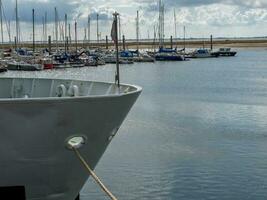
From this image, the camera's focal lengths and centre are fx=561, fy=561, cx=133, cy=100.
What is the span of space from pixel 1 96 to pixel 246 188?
31.1 ft

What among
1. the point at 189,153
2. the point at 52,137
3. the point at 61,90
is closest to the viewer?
the point at 52,137

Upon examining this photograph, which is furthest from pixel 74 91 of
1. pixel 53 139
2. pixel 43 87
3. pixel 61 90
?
pixel 53 139

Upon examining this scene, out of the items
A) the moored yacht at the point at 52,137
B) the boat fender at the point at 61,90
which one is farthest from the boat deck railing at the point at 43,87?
the moored yacht at the point at 52,137

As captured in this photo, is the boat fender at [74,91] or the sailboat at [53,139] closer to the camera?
the sailboat at [53,139]

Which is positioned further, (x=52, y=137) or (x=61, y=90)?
(x=61, y=90)

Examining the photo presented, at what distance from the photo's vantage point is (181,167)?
75.5 ft

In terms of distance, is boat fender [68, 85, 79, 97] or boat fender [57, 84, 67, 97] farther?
boat fender [57, 84, 67, 97]

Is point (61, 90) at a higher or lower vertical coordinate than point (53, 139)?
higher

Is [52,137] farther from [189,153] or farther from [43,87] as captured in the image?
[189,153]

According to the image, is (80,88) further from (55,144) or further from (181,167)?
(181,167)

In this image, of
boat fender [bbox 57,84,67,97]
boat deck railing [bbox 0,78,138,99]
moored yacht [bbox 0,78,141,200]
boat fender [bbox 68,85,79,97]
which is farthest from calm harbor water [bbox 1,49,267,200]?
moored yacht [bbox 0,78,141,200]

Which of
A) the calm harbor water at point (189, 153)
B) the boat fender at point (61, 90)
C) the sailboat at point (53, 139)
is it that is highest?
the boat fender at point (61, 90)

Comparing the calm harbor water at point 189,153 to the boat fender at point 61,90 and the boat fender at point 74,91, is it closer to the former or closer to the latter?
the boat fender at point 61,90

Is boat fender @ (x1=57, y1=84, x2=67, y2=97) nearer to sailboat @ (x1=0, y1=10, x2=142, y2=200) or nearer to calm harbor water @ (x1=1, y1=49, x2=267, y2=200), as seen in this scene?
sailboat @ (x1=0, y1=10, x2=142, y2=200)
